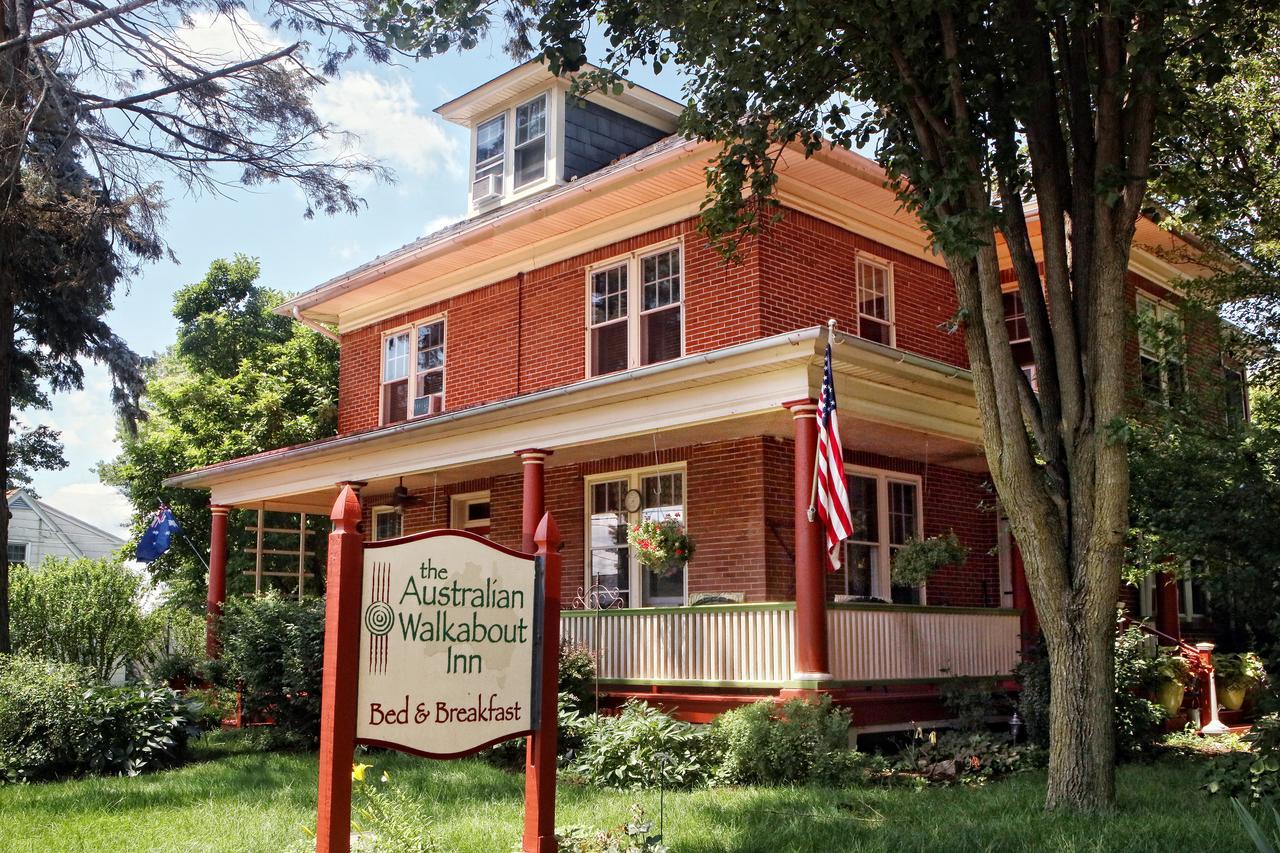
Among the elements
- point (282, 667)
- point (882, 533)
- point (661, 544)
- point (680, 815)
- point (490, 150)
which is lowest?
point (680, 815)

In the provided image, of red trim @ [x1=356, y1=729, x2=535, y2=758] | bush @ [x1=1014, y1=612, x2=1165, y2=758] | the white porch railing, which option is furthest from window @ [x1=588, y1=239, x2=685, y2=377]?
red trim @ [x1=356, y1=729, x2=535, y2=758]

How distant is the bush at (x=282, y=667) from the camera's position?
12.9 metres

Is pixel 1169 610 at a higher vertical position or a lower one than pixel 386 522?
lower

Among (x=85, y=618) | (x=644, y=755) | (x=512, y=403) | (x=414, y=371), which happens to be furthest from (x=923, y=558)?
(x=85, y=618)

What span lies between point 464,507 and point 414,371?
2376mm

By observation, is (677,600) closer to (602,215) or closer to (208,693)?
(602,215)

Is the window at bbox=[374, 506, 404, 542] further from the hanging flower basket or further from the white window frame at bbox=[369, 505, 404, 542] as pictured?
the hanging flower basket

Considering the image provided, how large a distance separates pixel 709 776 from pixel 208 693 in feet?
28.2

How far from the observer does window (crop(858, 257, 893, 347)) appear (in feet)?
51.1

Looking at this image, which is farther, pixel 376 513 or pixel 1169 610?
pixel 376 513

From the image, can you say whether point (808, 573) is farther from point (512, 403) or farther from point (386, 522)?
point (386, 522)

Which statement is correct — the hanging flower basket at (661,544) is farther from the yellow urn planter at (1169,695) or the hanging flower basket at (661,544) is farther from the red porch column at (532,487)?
the yellow urn planter at (1169,695)

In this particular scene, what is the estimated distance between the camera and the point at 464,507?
60.5 ft

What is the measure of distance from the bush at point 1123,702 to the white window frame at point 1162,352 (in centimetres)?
290
